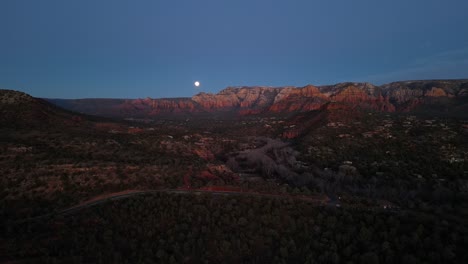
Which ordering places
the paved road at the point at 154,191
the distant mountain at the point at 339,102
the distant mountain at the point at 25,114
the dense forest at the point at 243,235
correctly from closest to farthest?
the dense forest at the point at 243,235 < the paved road at the point at 154,191 < the distant mountain at the point at 25,114 < the distant mountain at the point at 339,102

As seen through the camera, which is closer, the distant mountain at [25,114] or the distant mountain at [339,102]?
the distant mountain at [25,114]

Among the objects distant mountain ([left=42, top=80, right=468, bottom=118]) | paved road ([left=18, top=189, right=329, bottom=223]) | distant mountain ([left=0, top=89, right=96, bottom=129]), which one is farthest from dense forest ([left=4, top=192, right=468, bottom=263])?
distant mountain ([left=42, top=80, right=468, bottom=118])

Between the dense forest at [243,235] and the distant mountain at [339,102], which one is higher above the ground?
the distant mountain at [339,102]

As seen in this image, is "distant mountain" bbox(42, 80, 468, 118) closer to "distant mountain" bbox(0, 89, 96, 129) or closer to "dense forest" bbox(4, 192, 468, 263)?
"dense forest" bbox(4, 192, 468, 263)

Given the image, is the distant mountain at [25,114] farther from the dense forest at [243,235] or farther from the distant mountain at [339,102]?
the distant mountain at [339,102]

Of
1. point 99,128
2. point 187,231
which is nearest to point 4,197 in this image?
point 187,231

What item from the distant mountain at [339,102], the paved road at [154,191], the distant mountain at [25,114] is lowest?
the paved road at [154,191]

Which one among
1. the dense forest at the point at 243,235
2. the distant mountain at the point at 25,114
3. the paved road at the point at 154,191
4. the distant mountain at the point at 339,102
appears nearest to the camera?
the dense forest at the point at 243,235

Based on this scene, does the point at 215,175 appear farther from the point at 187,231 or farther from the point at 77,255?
the point at 77,255

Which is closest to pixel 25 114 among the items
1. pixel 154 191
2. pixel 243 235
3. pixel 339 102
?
pixel 154 191

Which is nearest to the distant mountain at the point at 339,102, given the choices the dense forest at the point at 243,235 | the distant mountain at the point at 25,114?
the dense forest at the point at 243,235
